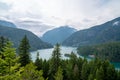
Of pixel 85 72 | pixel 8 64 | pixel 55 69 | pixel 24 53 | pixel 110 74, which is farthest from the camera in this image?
pixel 85 72

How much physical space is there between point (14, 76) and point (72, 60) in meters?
82.1

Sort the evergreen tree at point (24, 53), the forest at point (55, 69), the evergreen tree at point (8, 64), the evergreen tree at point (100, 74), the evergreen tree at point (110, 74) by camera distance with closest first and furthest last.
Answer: the evergreen tree at point (8, 64) < the forest at point (55, 69) < the evergreen tree at point (24, 53) < the evergreen tree at point (100, 74) < the evergreen tree at point (110, 74)

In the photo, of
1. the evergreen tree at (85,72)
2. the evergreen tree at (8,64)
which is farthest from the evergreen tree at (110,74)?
the evergreen tree at (8,64)

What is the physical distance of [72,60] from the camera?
101 meters

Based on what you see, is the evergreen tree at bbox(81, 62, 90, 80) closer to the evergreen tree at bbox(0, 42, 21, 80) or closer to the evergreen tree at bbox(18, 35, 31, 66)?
the evergreen tree at bbox(18, 35, 31, 66)

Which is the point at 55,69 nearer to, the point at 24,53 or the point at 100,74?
the point at 100,74

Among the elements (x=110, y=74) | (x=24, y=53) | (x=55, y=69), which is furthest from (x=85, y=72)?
(x=24, y=53)

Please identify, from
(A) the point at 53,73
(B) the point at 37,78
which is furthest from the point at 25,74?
(A) the point at 53,73

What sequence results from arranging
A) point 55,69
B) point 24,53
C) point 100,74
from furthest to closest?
point 100,74
point 55,69
point 24,53

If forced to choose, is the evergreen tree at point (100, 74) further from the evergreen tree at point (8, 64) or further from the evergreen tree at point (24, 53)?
the evergreen tree at point (8, 64)

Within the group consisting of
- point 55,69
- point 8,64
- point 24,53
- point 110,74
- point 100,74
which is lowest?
point 110,74

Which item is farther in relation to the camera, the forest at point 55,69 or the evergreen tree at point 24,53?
the evergreen tree at point 24,53

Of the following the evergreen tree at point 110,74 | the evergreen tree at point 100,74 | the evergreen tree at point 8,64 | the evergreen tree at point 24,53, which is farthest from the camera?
the evergreen tree at point 110,74

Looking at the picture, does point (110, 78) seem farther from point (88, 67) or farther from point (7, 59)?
point (7, 59)
